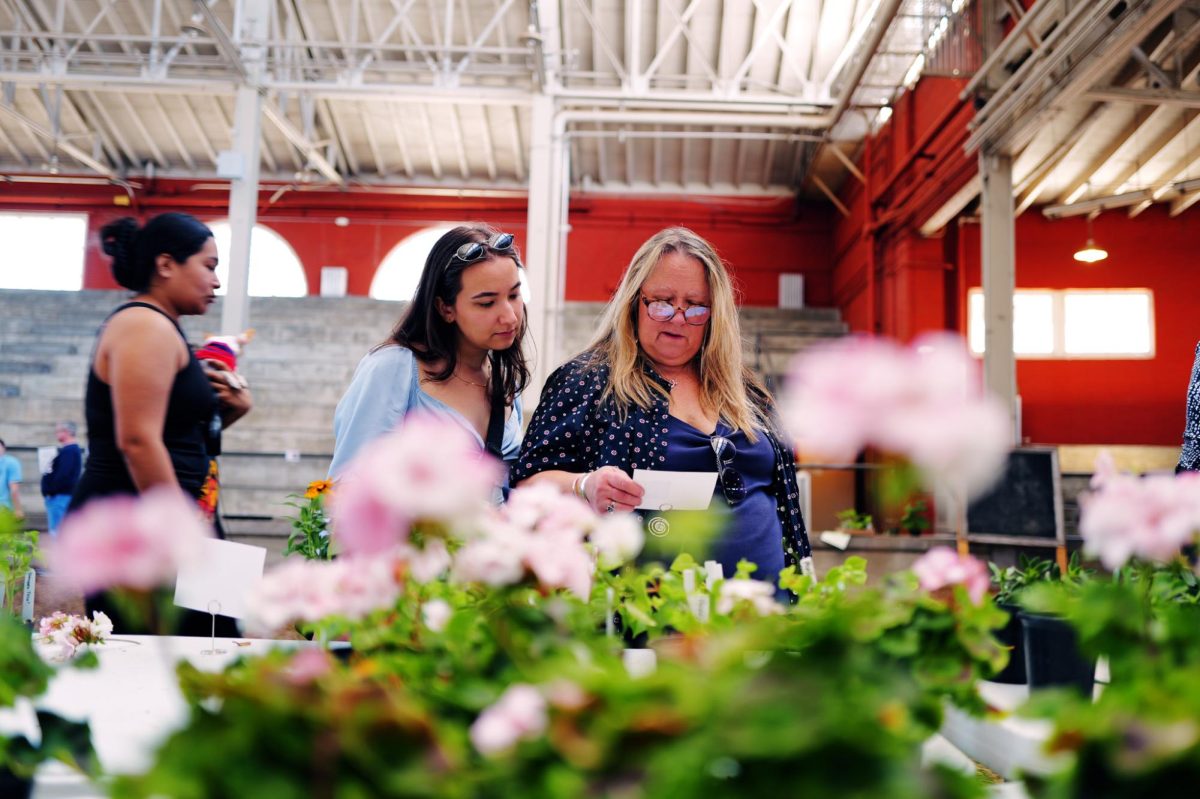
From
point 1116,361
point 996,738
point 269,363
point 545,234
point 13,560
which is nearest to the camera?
point 996,738

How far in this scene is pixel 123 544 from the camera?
478 mm

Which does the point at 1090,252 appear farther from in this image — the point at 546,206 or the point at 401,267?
the point at 401,267

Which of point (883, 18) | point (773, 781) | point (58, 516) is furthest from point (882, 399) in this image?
point (58, 516)

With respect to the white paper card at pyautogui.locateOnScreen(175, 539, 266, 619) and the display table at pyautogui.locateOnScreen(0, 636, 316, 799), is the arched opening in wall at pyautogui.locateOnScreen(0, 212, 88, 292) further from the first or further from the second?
the white paper card at pyautogui.locateOnScreen(175, 539, 266, 619)

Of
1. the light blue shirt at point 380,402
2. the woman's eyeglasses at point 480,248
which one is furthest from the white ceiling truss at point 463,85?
the light blue shirt at point 380,402

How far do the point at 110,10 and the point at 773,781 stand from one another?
10.9m

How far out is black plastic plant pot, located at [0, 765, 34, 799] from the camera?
2.09ft

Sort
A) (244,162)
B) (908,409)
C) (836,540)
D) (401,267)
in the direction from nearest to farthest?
(908,409) → (836,540) → (244,162) → (401,267)

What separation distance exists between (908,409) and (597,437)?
55.5 inches

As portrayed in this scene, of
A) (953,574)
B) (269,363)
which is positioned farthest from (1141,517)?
(269,363)

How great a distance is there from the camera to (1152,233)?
33.7 feet

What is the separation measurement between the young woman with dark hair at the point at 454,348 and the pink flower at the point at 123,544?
1.28 metres

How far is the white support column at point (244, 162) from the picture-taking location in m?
7.91

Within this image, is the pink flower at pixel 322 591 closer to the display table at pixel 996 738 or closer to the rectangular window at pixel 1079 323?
the display table at pixel 996 738
